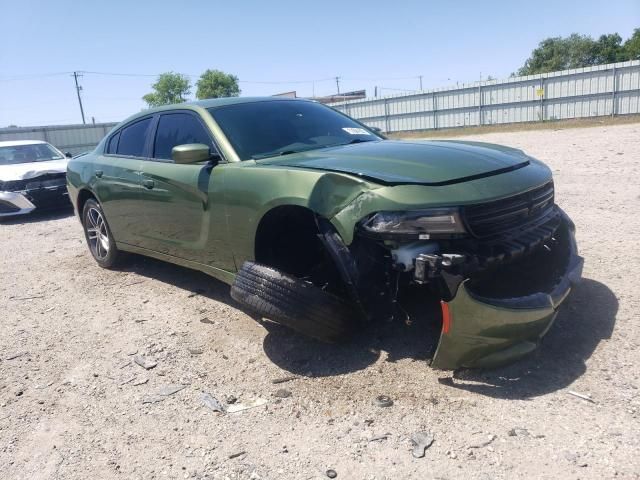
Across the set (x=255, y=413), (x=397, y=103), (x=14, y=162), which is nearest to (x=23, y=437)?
(x=255, y=413)

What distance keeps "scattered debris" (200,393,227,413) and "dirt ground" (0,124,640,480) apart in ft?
0.10

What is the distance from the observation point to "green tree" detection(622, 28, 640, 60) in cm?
4800

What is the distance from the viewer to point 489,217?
2.94 m

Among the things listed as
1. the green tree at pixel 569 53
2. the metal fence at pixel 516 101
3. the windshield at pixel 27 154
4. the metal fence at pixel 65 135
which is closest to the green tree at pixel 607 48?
the green tree at pixel 569 53

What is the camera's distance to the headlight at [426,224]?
2790 mm

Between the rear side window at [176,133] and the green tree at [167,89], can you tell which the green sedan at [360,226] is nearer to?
the rear side window at [176,133]

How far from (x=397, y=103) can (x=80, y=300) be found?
2705 cm

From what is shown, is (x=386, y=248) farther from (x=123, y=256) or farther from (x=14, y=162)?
(x=14, y=162)

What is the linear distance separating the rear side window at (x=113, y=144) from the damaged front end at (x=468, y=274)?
3507mm

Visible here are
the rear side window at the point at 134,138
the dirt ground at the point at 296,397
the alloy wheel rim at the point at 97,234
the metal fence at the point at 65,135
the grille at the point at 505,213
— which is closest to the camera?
the dirt ground at the point at 296,397

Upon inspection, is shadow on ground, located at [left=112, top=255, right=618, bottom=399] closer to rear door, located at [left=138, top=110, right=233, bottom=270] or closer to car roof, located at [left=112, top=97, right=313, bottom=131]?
rear door, located at [left=138, top=110, right=233, bottom=270]

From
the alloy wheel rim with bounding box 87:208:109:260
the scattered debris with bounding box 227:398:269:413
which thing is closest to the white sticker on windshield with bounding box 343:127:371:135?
the scattered debris with bounding box 227:398:269:413

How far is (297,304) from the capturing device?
10.3 feet

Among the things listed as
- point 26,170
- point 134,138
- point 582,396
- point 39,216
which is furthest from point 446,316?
point 39,216
